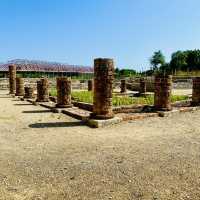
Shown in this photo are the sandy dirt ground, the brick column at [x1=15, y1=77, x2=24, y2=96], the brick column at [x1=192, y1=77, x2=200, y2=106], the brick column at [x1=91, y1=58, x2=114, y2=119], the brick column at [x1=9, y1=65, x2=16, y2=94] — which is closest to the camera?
the sandy dirt ground

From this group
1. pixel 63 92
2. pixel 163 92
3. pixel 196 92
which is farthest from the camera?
pixel 196 92

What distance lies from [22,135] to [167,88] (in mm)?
6105

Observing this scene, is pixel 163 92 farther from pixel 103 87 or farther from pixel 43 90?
pixel 43 90

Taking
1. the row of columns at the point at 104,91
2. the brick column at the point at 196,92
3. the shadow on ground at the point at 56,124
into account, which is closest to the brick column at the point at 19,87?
the row of columns at the point at 104,91

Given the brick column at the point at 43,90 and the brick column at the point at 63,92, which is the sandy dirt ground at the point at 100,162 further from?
the brick column at the point at 43,90

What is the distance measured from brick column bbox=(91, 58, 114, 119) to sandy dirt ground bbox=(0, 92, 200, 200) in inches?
27.8

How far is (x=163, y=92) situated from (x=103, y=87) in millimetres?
3173

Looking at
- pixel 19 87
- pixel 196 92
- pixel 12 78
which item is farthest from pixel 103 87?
pixel 12 78

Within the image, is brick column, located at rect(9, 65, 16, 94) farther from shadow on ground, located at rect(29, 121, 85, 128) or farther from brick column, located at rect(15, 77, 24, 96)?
shadow on ground, located at rect(29, 121, 85, 128)

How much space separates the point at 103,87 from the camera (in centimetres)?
1012

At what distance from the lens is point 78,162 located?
6004 mm

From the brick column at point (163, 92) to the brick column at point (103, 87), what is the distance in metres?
2.83

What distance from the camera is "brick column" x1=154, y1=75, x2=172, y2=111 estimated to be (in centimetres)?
1230

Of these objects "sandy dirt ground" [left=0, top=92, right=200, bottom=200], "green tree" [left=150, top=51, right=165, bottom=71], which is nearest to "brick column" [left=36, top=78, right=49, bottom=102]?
"sandy dirt ground" [left=0, top=92, right=200, bottom=200]
